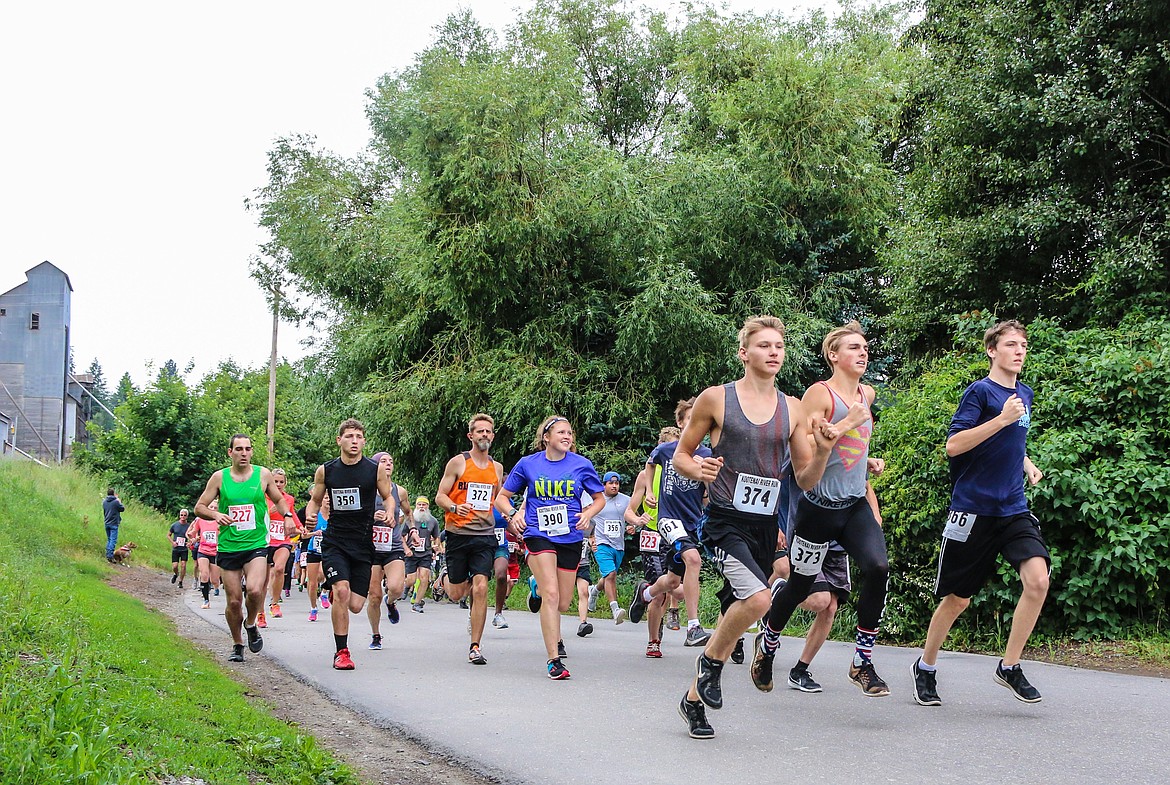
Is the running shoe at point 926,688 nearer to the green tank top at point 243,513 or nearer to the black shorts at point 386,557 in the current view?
the green tank top at point 243,513

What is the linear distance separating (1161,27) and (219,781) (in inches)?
573

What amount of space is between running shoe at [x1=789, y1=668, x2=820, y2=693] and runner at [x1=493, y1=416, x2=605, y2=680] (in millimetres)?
1962

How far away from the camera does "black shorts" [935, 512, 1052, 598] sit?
6742 millimetres

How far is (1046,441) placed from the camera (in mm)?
10430

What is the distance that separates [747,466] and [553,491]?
11.4 feet

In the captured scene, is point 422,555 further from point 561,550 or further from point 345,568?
point 561,550

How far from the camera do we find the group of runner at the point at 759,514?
6371mm

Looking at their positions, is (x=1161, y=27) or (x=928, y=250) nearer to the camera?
(x=1161, y=27)

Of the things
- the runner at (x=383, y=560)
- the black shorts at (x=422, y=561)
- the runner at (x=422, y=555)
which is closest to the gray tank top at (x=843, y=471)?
the runner at (x=383, y=560)

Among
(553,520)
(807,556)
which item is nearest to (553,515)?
(553,520)

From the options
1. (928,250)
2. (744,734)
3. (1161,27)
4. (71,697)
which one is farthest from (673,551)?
(1161,27)

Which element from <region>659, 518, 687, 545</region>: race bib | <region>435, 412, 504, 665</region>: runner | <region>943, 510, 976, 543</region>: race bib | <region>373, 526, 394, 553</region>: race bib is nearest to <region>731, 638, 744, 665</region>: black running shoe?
<region>659, 518, 687, 545</region>: race bib

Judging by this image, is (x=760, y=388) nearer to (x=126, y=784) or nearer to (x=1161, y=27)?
(x=126, y=784)

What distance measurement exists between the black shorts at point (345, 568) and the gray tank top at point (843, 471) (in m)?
4.91
